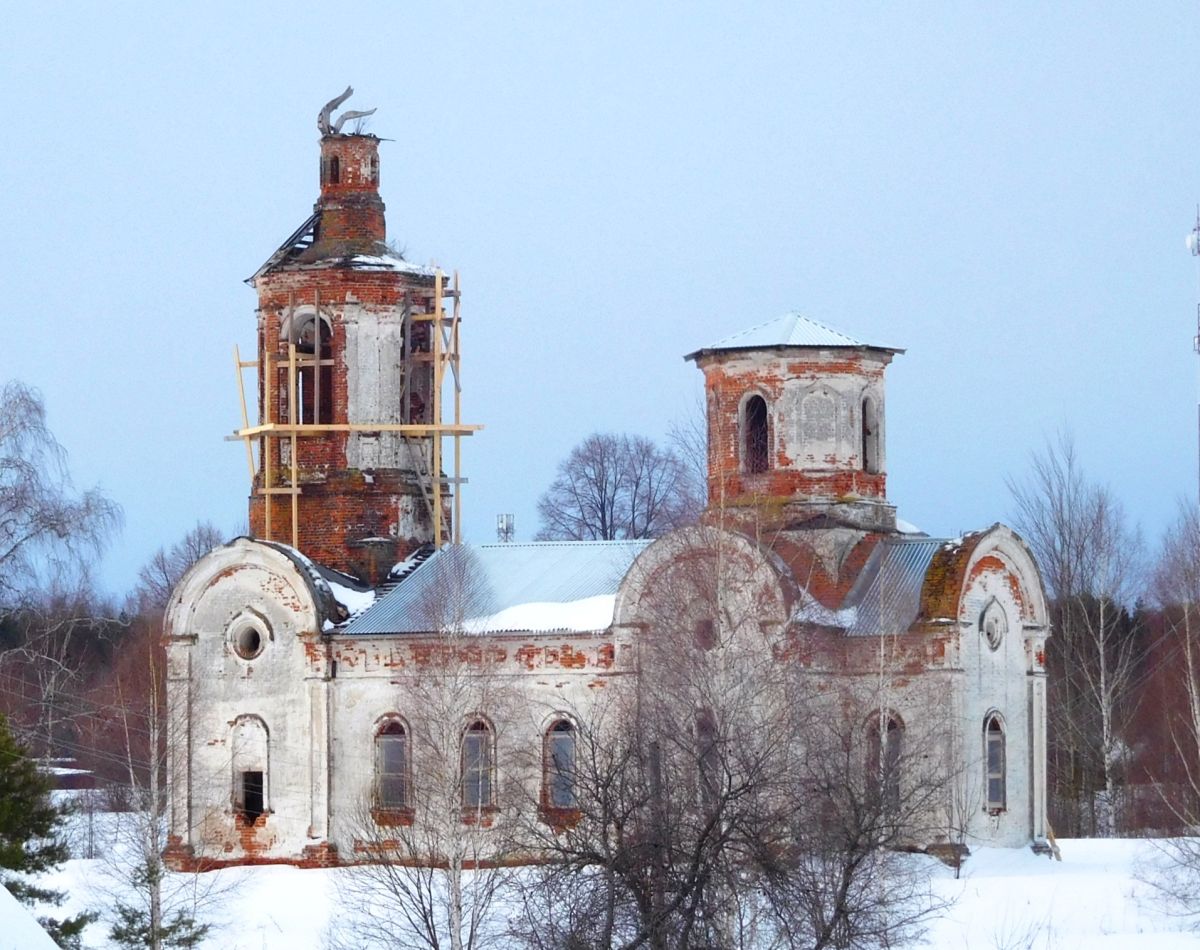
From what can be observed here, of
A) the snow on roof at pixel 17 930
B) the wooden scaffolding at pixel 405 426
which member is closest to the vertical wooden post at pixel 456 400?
the wooden scaffolding at pixel 405 426

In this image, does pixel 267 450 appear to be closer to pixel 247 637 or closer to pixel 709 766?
pixel 247 637

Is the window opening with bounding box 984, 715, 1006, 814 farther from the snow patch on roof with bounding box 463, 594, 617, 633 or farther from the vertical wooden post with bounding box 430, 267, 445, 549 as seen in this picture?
the vertical wooden post with bounding box 430, 267, 445, 549

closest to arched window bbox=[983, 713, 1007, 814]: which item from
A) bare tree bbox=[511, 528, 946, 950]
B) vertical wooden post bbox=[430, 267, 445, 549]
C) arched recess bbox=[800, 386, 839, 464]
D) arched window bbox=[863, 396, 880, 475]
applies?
arched window bbox=[863, 396, 880, 475]

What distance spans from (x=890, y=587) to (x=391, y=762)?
6.66 m

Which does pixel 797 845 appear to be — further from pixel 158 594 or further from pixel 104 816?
pixel 158 594

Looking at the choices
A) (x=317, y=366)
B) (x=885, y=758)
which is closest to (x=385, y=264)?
(x=317, y=366)

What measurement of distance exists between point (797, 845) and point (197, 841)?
1405cm

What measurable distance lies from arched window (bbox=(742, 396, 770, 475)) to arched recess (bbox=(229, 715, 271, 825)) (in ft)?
23.5

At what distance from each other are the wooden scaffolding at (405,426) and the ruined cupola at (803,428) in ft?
12.7

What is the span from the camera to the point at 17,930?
18297 mm

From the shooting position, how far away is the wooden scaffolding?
117 ft

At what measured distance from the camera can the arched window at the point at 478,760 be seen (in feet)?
106

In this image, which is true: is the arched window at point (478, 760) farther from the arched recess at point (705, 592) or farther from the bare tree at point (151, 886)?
the bare tree at point (151, 886)

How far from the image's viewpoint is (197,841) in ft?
Result: 110
